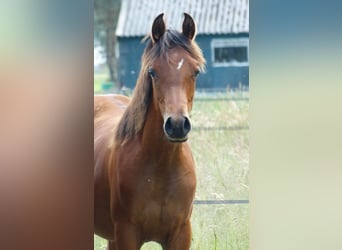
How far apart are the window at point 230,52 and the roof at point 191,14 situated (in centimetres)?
4

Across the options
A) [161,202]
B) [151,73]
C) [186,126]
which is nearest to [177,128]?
[186,126]

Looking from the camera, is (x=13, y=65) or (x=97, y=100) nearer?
(x=13, y=65)

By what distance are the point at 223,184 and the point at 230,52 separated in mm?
542

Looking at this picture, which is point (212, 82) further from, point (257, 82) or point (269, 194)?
point (269, 194)

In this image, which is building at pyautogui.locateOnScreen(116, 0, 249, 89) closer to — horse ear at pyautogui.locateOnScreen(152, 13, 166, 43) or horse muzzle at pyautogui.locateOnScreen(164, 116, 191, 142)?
horse ear at pyautogui.locateOnScreen(152, 13, 166, 43)

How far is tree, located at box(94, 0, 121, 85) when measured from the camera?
2.46 meters

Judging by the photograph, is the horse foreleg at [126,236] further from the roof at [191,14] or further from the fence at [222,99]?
the roof at [191,14]

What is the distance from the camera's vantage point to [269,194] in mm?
2514

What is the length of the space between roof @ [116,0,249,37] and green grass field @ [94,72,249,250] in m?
0.31

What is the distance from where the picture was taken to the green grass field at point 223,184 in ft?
8.22

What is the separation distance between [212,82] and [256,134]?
0.27 metres

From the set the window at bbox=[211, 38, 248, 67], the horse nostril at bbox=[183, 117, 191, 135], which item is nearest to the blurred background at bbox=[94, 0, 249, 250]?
the window at bbox=[211, 38, 248, 67]

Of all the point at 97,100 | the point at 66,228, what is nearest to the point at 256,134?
the point at 97,100

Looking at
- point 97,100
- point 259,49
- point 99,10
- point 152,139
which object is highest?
point 99,10
